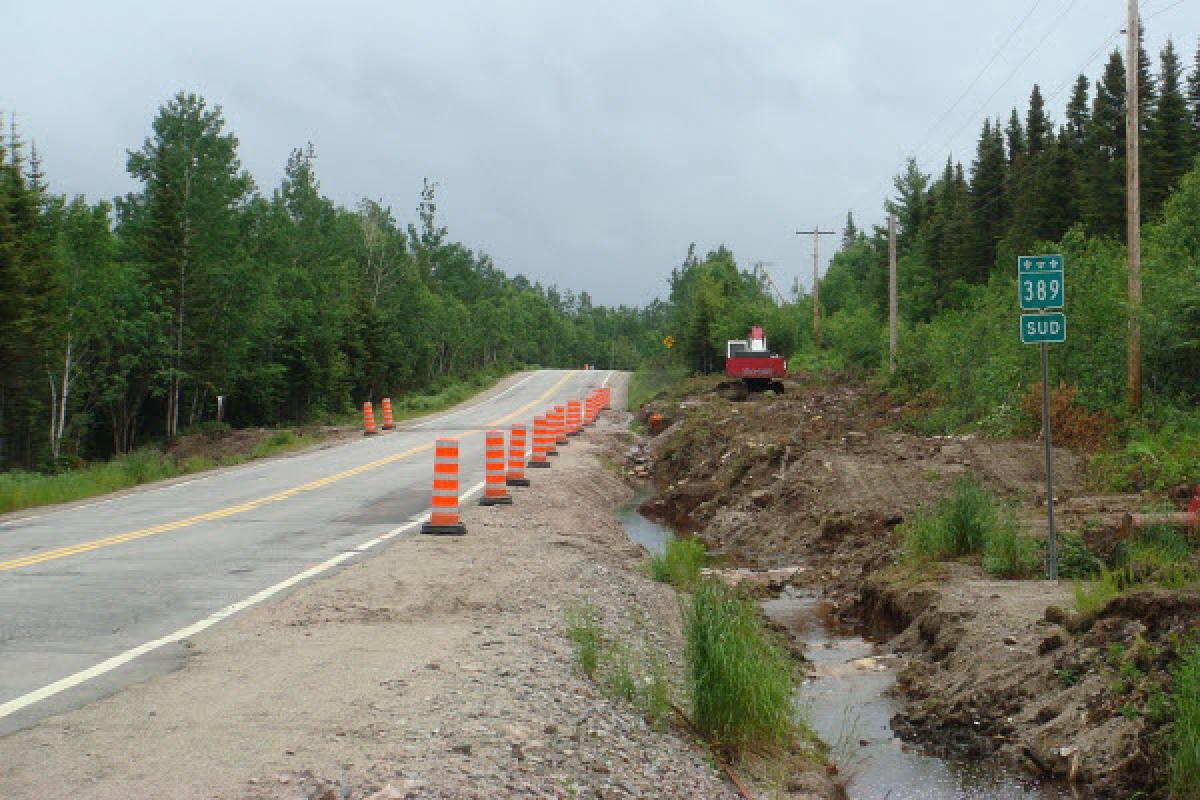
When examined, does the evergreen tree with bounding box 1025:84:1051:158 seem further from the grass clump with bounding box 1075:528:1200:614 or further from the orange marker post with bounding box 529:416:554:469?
the grass clump with bounding box 1075:528:1200:614

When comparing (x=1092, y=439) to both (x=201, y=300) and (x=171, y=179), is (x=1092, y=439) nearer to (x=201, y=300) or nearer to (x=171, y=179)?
(x=201, y=300)

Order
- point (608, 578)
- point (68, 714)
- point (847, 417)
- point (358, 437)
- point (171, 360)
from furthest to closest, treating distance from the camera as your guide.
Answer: point (171, 360) < point (358, 437) < point (847, 417) < point (608, 578) < point (68, 714)

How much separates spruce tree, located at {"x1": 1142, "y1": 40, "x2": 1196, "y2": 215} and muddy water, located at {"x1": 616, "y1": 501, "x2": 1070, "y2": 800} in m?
44.9

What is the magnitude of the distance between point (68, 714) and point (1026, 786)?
6234 millimetres

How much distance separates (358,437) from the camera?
34594 millimetres

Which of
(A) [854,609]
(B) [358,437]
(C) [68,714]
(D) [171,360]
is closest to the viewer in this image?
(C) [68,714]

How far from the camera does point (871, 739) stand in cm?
832

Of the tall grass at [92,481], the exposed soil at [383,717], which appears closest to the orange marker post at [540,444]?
the tall grass at [92,481]

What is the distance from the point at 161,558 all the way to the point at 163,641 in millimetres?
4251

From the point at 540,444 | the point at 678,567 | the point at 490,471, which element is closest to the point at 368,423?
the point at 540,444

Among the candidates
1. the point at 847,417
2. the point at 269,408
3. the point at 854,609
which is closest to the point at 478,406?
the point at 269,408

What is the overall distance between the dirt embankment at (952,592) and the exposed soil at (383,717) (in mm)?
1896

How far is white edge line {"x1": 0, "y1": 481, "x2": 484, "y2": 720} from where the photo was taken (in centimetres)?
598

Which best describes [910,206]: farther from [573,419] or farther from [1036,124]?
[573,419]
